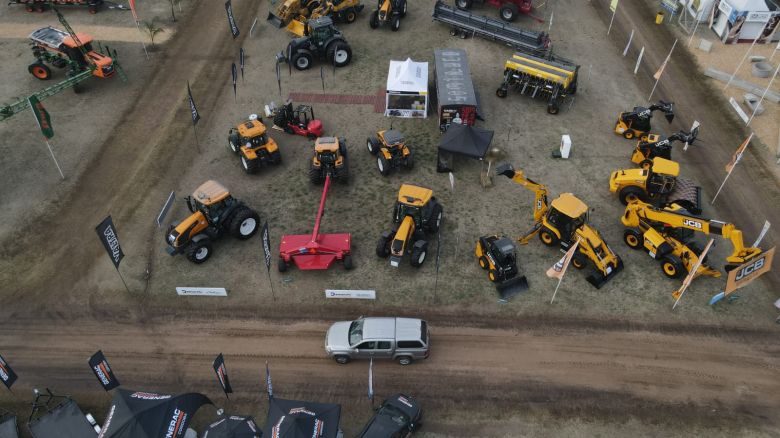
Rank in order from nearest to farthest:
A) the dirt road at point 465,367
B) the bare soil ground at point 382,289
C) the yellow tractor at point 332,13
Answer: the dirt road at point 465,367 → the bare soil ground at point 382,289 → the yellow tractor at point 332,13

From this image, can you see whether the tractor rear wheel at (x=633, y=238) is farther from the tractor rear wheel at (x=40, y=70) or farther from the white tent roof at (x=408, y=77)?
the tractor rear wheel at (x=40, y=70)

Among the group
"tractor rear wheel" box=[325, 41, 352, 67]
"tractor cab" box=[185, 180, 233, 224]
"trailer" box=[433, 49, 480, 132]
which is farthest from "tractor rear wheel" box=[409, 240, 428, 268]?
"tractor rear wheel" box=[325, 41, 352, 67]

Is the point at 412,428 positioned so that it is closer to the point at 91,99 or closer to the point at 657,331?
the point at 657,331

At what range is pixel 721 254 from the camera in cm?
1922

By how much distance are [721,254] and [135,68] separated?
98.7 feet

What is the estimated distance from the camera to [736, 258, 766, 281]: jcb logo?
1647 centimetres

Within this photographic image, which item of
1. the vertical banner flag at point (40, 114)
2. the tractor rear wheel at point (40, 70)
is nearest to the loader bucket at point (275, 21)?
the tractor rear wheel at point (40, 70)

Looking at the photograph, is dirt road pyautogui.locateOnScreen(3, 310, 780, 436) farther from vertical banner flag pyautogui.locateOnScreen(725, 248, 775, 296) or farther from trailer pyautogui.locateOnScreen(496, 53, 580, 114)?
trailer pyautogui.locateOnScreen(496, 53, 580, 114)

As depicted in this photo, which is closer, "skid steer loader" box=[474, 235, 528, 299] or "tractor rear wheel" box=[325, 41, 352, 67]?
"skid steer loader" box=[474, 235, 528, 299]

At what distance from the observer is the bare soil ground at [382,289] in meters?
15.3

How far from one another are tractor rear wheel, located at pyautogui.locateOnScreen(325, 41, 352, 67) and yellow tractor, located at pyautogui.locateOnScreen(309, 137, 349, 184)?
29.0ft

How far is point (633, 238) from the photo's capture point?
1917 centimetres

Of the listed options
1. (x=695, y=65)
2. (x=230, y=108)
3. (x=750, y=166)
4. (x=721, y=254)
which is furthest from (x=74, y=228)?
(x=695, y=65)

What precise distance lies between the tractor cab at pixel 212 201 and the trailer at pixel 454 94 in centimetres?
1078
